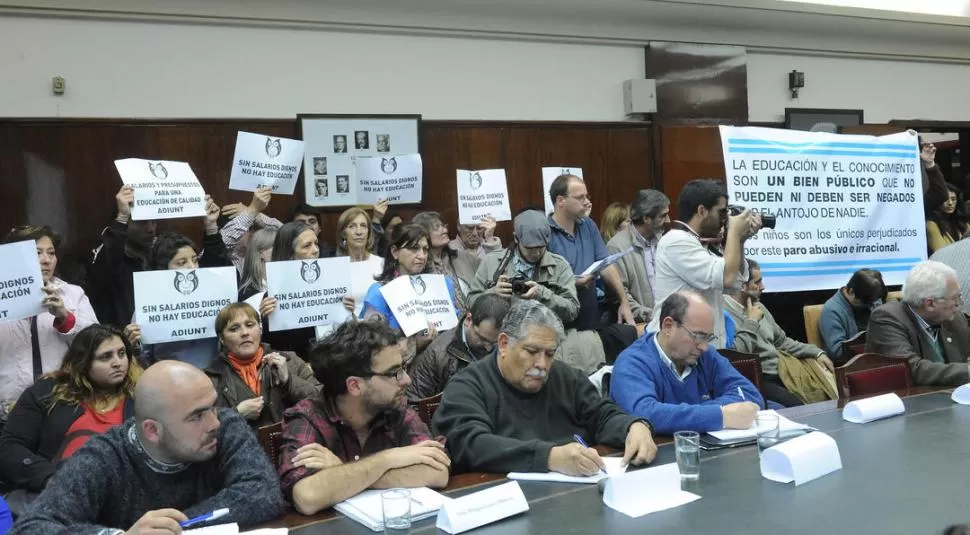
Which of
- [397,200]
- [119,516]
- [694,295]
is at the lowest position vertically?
[119,516]

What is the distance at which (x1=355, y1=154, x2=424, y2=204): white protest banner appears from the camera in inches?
209

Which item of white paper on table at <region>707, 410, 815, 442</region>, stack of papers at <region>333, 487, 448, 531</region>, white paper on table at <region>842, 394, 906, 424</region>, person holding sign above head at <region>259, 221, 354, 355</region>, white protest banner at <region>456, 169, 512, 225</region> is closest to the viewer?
stack of papers at <region>333, 487, 448, 531</region>

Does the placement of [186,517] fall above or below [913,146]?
below

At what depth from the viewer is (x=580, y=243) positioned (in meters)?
4.95

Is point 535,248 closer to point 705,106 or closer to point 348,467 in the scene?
point 348,467

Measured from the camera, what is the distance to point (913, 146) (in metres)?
6.10

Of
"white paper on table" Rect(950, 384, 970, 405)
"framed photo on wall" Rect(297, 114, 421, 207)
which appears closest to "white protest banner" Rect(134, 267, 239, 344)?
"framed photo on wall" Rect(297, 114, 421, 207)

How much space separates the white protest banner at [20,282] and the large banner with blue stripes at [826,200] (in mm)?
4020

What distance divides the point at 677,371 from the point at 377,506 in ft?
4.84

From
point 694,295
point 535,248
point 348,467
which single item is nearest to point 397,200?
point 535,248

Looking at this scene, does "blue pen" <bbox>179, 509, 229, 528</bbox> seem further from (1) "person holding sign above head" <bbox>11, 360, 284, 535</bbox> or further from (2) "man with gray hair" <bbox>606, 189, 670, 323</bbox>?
(2) "man with gray hair" <bbox>606, 189, 670, 323</bbox>

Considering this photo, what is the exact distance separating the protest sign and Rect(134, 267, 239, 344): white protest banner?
0.78 metres

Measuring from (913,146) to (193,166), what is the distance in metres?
5.25

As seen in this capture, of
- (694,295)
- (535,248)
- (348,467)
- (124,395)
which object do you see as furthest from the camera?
(535,248)
